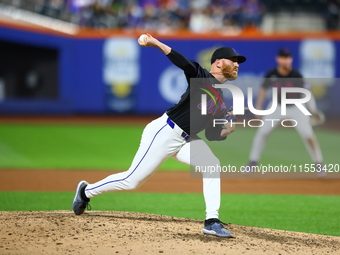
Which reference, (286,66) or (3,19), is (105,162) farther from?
(3,19)

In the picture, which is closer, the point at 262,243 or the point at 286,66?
the point at 262,243

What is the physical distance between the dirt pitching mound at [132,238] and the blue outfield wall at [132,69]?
15.3m

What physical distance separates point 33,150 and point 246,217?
7.70 m

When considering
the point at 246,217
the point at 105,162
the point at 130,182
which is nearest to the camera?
the point at 130,182

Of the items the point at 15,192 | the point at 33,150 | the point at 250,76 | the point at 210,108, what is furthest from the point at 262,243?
the point at 250,76

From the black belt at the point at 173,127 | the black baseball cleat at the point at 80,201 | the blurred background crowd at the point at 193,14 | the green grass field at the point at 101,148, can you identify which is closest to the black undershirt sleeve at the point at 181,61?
the black belt at the point at 173,127

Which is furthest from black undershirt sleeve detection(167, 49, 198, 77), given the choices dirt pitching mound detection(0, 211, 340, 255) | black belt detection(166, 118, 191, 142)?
dirt pitching mound detection(0, 211, 340, 255)

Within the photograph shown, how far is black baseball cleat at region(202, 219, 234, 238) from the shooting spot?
5.33 meters

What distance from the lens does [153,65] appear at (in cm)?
2138

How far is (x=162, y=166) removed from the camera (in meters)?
11.8

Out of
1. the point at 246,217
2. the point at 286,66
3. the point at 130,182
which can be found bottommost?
the point at 246,217

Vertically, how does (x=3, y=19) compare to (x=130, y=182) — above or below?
above

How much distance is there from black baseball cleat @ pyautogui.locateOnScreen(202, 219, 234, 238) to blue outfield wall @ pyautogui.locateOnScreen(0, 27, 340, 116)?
15.8 meters

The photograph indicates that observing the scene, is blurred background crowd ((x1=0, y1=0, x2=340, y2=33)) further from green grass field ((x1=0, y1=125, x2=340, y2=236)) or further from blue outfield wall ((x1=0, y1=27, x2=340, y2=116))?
green grass field ((x1=0, y1=125, x2=340, y2=236))
